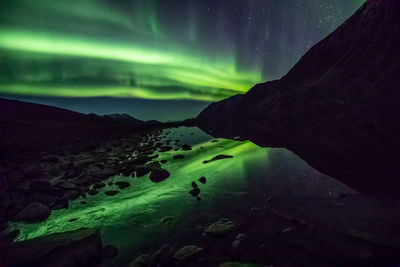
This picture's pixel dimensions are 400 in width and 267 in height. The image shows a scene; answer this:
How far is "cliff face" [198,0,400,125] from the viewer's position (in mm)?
58250

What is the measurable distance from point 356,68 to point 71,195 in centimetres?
9888

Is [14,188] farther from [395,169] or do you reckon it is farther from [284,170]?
[395,169]

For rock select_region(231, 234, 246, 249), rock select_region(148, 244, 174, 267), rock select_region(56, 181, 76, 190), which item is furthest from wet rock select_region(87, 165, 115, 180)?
rock select_region(231, 234, 246, 249)

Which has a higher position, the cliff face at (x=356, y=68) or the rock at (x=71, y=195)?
the cliff face at (x=356, y=68)

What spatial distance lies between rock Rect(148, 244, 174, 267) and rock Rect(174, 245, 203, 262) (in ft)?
0.58

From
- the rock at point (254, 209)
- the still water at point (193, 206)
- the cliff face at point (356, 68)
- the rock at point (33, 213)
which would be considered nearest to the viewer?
the still water at point (193, 206)

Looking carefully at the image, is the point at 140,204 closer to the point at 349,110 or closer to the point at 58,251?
the point at 58,251

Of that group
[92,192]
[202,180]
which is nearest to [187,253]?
[202,180]

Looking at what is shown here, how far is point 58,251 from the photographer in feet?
13.8

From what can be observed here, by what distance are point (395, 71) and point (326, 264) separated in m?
82.7

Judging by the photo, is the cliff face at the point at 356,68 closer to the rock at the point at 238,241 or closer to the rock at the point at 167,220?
the rock at the point at 238,241

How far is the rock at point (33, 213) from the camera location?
22.1 feet

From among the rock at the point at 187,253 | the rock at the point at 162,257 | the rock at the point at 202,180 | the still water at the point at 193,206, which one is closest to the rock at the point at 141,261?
the rock at the point at 162,257

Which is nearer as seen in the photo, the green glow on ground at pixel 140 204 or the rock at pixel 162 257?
the rock at pixel 162 257
